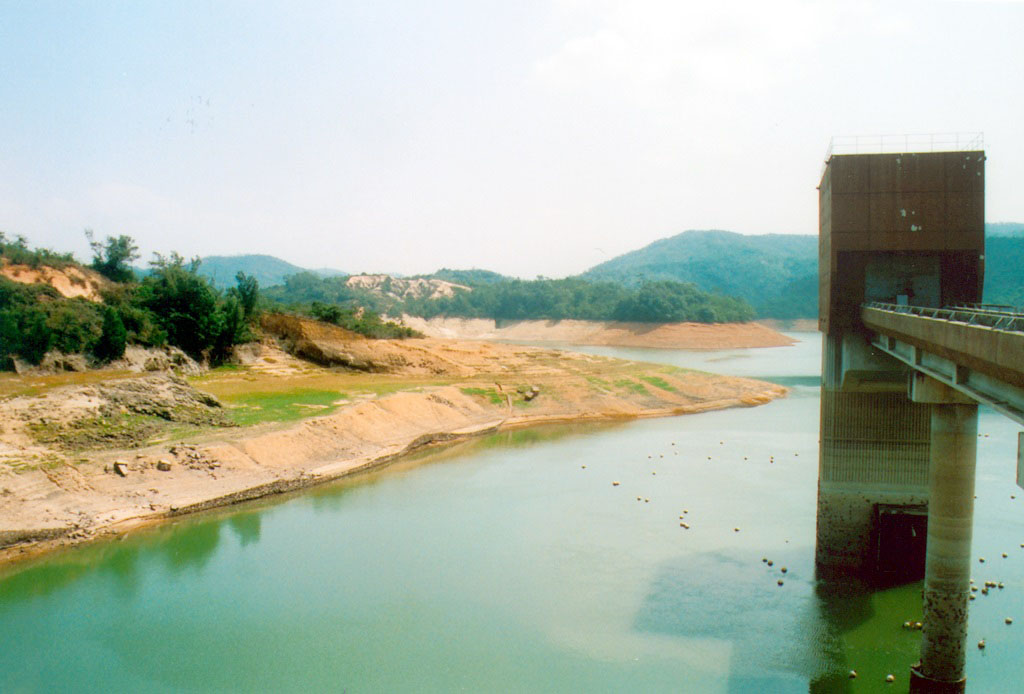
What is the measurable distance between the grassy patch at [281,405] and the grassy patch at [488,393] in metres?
7.52

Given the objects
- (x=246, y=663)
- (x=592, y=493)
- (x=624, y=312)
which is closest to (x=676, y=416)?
(x=592, y=493)

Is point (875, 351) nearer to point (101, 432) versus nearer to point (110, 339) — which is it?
point (101, 432)

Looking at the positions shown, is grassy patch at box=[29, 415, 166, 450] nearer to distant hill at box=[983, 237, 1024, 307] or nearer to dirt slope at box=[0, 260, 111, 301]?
dirt slope at box=[0, 260, 111, 301]

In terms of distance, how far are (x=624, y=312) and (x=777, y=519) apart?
80.7m

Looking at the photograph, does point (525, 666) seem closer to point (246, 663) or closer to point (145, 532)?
point (246, 663)

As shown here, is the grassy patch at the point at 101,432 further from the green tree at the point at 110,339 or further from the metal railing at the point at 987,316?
the metal railing at the point at 987,316

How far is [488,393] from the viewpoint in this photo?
1617 inches

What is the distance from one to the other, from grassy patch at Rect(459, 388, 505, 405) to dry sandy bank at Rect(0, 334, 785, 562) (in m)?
0.10

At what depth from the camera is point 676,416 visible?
135 ft

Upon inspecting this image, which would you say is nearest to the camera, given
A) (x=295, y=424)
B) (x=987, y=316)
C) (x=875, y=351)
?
(x=987, y=316)

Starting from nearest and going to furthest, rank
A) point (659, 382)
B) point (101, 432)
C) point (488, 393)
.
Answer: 1. point (101, 432)
2. point (488, 393)
3. point (659, 382)

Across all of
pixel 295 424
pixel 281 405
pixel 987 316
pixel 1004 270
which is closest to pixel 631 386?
pixel 281 405

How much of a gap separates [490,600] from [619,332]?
82366mm

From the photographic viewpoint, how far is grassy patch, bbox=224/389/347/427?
29.8 metres
